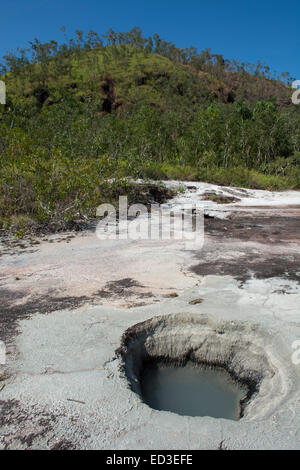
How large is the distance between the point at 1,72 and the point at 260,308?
56655 mm

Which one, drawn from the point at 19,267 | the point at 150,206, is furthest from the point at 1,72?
the point at 19,267

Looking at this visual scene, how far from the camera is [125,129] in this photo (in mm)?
23656

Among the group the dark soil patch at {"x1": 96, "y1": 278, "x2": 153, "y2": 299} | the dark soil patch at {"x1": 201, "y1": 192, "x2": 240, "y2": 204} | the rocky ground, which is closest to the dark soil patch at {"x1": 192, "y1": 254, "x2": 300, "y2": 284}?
the rocky ground

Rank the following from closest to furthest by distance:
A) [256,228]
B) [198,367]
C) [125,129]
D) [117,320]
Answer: [198,367]
[117,320]
[256,228]
[125,129]

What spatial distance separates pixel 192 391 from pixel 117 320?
100cm

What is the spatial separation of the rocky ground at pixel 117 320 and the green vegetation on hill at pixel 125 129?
63.4 inches

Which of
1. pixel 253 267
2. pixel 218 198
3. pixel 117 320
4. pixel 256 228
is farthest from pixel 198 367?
pixel 218 198

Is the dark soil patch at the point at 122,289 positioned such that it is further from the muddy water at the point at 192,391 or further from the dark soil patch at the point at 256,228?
the dark soil patch at the point at 256,228

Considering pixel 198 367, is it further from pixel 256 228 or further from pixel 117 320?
pixel 256 228

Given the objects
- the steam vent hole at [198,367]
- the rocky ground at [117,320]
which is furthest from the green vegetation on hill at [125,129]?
the steam vent hole at [198,367]

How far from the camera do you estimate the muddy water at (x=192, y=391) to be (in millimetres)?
2975

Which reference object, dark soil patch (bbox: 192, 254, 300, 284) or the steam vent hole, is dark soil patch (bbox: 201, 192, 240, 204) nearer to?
dark soil patch (bbox: 192, 254, 300, 284)

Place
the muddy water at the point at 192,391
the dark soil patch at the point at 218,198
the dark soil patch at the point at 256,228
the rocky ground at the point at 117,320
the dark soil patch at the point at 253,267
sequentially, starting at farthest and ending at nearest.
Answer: the dark soil patch at the point at 218,198 → the dark soil patch at the point at 256,228 → the dark soil patch at the point at 253,267 → the muddy water at the point at 192,391 → the rocky ground at the point at 117,320

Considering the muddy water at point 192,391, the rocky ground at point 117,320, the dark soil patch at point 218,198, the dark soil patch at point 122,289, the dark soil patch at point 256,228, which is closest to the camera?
the rocky ground at point 117,320
